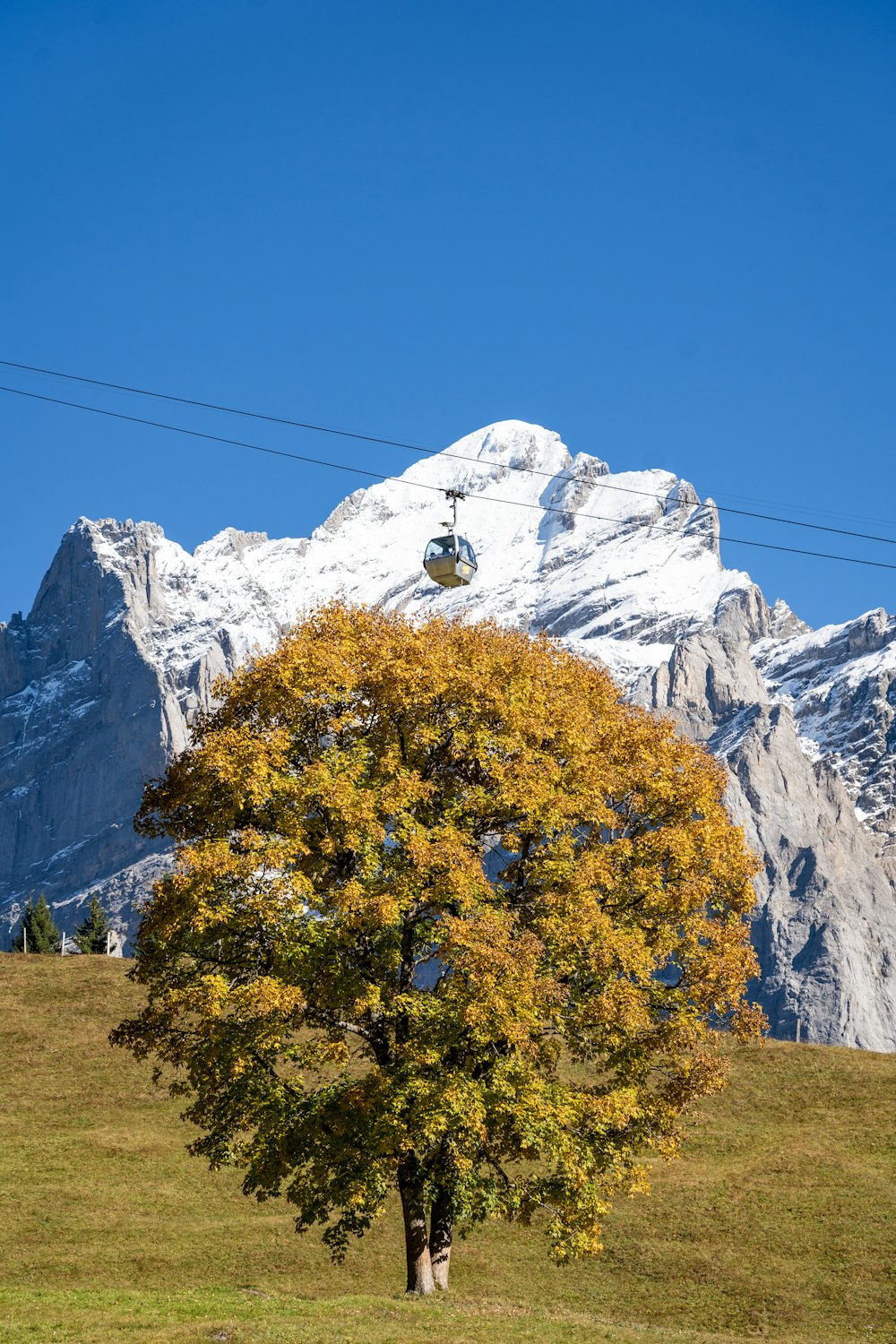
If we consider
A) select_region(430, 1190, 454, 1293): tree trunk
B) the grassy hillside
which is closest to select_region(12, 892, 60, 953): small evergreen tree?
the grassy hillside

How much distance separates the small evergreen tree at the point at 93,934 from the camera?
9825 cm

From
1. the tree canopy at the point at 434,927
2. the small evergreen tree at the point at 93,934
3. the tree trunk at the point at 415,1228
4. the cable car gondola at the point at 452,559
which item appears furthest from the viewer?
the small evergreen tree at the point at 93,934

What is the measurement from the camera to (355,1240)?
40.6 m

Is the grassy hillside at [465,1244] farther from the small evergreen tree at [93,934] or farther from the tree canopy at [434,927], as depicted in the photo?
the small evergreen tree at [93,934]

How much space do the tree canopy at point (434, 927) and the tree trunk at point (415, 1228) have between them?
0.06 m

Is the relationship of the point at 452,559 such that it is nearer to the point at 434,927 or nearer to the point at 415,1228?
the point at 434,927

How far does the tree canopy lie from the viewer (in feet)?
87.5

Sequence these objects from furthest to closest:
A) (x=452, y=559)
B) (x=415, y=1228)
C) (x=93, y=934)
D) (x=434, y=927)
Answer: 1. (x=93, y=934)
2. (x=452, y=559)
3. (x=415, y=1228)
4. (x=434, y=927)

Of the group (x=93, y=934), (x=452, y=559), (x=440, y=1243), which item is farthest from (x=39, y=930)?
(x=452, y=559)

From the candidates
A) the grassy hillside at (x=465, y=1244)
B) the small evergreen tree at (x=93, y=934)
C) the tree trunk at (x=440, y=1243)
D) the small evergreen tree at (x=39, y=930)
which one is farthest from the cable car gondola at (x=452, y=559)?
the small evergreen tree at (x=39, y=930)

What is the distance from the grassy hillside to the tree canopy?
2805 mm

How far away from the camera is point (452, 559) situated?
30047 millimetres

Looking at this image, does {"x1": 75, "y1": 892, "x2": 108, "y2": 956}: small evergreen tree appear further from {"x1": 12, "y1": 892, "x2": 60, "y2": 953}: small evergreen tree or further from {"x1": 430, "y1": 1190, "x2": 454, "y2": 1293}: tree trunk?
{"x1": 430, "y1": 1190, "x2": 454, "y2": 1293}: tree trunk

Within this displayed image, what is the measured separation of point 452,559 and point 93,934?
85489 mm
